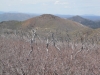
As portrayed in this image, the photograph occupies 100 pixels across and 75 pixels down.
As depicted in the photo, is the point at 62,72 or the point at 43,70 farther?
the point at 62,72

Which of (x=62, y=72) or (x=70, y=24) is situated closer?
(x=62, y=72)

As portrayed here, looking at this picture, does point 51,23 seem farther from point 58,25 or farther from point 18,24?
point 18,24

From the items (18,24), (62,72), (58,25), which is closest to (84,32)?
(58,25)

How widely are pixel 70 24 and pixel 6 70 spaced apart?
10061 centimetres

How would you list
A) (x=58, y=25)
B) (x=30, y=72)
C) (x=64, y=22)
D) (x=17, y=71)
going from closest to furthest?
(x=17, y=71), (x=30, y=72), (x=58, y=25), (x=64, y=22)

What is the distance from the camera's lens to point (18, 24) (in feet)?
382

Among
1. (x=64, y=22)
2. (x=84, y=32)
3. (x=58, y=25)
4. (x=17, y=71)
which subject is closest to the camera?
(x=17, y=71)

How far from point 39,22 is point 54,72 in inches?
3858

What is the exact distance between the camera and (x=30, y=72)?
16.2 m

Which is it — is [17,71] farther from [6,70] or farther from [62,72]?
[62,72]

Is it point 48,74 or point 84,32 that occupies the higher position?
point 48,74

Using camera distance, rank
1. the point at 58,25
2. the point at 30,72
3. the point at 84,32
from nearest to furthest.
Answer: the point at 30,72
the point at 84,32
the point at 58,25

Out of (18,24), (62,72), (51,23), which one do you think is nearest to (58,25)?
(51,23)

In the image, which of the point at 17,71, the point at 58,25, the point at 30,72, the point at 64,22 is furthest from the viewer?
the point at 64,22
